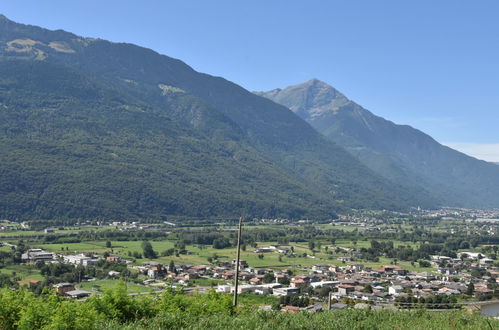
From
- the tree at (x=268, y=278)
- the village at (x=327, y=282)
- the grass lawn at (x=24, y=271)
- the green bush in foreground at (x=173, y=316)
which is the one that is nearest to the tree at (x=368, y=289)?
the village at (x=327, y=282)

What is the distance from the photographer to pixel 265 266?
61625mm

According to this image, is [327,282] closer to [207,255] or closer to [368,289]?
[368,289]

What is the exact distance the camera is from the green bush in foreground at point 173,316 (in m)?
14.5

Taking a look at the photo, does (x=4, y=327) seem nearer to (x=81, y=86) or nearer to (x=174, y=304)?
(x=174, y=304)

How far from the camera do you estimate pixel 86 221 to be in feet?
337

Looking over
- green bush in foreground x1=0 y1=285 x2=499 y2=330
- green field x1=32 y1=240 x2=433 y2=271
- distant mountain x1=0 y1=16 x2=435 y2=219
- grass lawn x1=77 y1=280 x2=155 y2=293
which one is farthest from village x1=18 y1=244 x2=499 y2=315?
distant mountain x1=0 y1=16 x2=435 y2=219

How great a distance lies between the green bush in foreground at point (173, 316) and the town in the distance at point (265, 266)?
4.76 m

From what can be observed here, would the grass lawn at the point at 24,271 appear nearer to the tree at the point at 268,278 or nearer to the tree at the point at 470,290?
the tree at the point at 268,278

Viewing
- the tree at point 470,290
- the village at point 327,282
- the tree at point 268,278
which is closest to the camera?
the village at point 327,282

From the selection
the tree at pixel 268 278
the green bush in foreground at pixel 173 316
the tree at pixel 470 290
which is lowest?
the tree at pixel 268 278

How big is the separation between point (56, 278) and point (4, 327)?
31.8 meters

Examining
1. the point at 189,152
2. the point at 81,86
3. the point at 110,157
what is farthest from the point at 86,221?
the point at 81,86

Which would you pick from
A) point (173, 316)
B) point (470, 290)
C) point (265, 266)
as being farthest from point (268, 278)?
point (173, 316)

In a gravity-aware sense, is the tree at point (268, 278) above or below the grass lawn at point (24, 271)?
above
